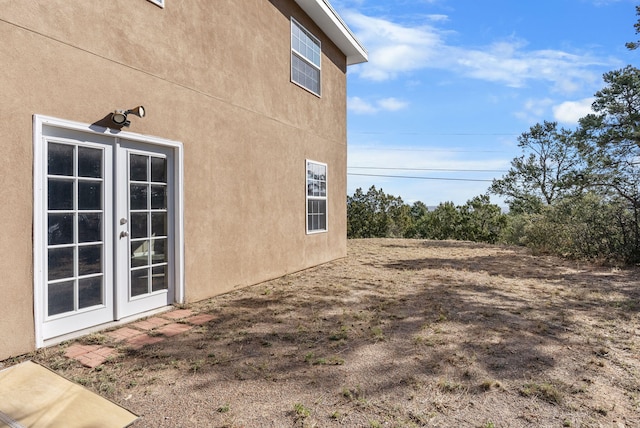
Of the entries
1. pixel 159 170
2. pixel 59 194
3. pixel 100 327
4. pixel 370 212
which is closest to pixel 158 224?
Result: pixel 159 170

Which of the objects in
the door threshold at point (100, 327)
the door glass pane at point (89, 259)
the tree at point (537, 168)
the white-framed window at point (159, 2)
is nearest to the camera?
the door threshold at point (100, 327)

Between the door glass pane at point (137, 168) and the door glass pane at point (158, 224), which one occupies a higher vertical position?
the door glass pane at point (137, 168)

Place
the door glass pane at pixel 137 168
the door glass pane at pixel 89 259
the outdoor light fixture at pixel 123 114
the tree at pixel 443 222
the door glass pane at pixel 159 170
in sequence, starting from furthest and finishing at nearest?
1. the tree at pixel 443 222
2. the door glass pane at pixel 159 170
3. the door glass pane at pixel 137 168
4. the outdoor light fixture at pixel 123 114
5. the door glass pane at pixel 89 259

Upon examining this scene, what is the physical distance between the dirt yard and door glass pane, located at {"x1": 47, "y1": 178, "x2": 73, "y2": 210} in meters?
1.29

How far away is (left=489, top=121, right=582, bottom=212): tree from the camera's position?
73.9 feet

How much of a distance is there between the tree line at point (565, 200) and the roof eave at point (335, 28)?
23.7 feet

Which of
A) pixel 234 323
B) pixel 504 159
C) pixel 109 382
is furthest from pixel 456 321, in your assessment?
pixel 504 159

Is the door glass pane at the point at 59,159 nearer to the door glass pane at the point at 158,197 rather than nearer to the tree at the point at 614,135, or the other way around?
the door glass pane at the point at 158,197

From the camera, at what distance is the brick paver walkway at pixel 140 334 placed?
3.10 meters

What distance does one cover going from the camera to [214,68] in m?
5.20

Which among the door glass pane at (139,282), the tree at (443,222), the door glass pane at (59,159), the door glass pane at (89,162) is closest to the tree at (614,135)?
the tree at (443,222)

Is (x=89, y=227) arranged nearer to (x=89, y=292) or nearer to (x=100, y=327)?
(x=89, y=292)

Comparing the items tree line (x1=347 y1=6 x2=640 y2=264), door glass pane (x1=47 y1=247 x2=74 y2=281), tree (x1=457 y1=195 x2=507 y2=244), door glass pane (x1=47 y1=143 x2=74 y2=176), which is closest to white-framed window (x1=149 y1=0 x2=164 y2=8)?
door glass pane (x1=47 y1=143 x2=74 y2=176)

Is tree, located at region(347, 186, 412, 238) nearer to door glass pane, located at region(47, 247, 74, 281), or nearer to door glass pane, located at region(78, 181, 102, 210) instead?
door glass pane, located at region(78, 181, 102, 210)
